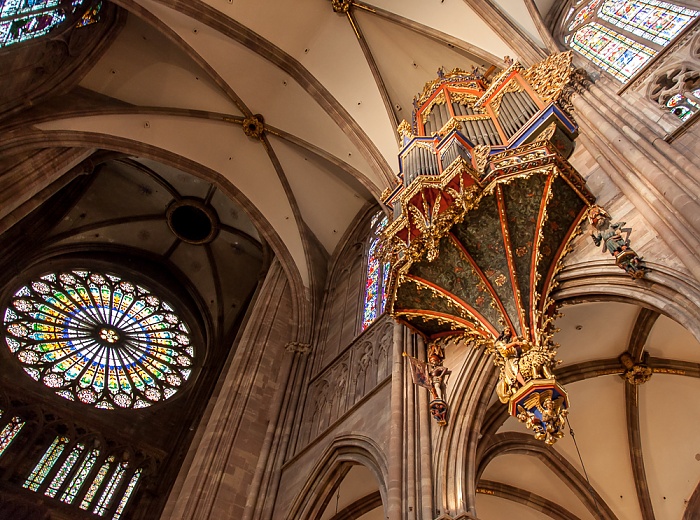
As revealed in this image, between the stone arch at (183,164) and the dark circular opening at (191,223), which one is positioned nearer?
the stone arch at (183,164)

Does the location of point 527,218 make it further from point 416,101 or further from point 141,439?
point 141,439

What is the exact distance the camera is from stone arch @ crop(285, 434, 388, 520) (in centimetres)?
787

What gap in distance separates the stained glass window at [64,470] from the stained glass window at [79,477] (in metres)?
0.18

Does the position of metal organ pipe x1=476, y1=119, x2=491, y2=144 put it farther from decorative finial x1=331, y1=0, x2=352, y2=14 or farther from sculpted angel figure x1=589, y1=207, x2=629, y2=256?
decorative finial x1=331, y1=0, x2=352, y2=14

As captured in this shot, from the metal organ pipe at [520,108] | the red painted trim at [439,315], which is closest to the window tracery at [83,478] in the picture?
the red painted trim at [439,315]

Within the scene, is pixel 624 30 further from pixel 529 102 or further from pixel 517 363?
pixel 517 363

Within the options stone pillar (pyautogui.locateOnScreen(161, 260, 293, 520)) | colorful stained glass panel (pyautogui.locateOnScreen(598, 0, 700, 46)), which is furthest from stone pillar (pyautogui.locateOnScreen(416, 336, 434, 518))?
colorful stained glass panel (pyautogui.locateOnScreen(598, 0, 700, 46))

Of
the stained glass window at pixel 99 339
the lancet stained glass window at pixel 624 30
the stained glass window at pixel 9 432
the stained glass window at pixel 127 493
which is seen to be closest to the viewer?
the lancet stained glass window at pixel 624 30

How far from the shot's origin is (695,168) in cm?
480

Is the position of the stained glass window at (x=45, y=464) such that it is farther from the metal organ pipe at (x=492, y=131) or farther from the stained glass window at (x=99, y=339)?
the metal organ pipe at (x=492, y=131)

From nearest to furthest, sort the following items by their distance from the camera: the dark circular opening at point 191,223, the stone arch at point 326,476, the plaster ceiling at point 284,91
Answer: the stone arch at point 326,476 → the plaster ceiling at point 284,91 → the dark circular opening at point 191,223

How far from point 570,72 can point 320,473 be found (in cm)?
585

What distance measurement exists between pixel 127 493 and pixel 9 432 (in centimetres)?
297

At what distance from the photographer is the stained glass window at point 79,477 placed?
13281mm
